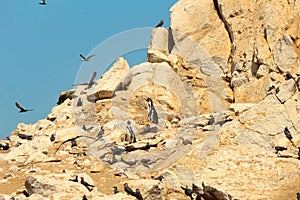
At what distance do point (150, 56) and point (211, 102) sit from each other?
356 cm

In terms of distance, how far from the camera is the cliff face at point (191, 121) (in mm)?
10188

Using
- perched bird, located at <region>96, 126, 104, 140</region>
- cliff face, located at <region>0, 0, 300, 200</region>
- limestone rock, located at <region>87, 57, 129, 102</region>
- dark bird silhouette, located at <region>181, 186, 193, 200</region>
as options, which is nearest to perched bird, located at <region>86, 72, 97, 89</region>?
limestone rock, located at <region>87, 57, 129, 102</region>

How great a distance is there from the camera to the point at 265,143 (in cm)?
1322

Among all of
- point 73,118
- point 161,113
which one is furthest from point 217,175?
point 73,118

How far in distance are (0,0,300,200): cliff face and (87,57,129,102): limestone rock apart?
0.05 meters

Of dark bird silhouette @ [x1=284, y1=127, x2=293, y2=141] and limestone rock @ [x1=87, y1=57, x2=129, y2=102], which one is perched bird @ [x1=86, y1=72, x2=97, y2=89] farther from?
dark bird silhouette @ [x1=284, y1=127, x2=293, y2=141]

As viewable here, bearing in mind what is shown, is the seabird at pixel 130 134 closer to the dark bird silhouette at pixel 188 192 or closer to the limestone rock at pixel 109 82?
the limestone rock at pixel 109 82

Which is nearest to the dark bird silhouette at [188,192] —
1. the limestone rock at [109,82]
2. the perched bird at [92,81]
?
the limestone rock at [109,82]

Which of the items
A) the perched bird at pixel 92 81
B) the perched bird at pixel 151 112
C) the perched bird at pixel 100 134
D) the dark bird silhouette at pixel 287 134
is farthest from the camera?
the perched bird at pixel 92 81

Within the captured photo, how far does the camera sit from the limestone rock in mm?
21547

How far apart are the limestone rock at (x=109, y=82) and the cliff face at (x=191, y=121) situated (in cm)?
5

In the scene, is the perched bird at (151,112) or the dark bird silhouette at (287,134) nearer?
the dark bird silhouette at (287,134)

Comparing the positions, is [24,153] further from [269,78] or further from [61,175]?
[269,78]

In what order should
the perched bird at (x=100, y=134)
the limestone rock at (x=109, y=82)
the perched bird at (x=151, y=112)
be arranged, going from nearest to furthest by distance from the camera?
the perched bird at (x=100, y=134)
the perched bird at (x=151, y=112)
the limestone rock at (x=109, y=82)
